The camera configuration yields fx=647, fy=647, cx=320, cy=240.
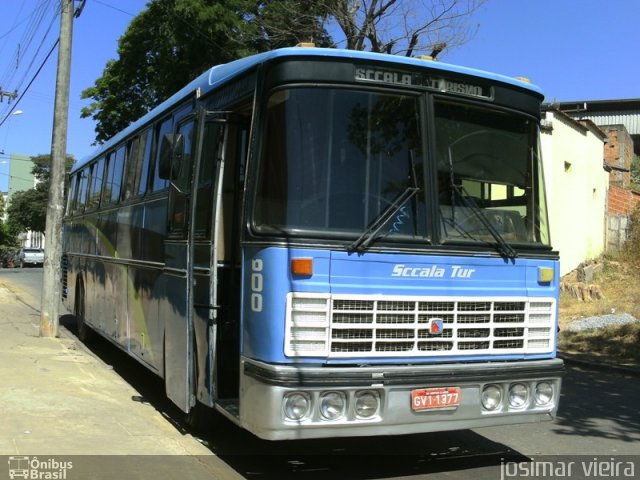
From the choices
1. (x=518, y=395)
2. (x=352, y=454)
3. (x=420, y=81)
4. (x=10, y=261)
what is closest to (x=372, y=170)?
(x=420, y=81)

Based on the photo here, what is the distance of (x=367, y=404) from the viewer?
4359 millimetres

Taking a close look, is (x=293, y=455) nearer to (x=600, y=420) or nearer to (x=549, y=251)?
(x=549, y=251)

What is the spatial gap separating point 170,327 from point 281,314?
222 cm

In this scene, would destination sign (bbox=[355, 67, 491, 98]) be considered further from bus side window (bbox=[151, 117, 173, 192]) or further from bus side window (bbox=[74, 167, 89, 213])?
bus side window (bbox=[74, 167, 89, 213])

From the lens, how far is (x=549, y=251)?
5.25 metres

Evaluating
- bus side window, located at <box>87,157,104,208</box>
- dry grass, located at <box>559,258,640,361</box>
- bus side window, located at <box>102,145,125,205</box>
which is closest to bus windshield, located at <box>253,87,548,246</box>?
bus side window, located at <box>102,145,125,205</box>

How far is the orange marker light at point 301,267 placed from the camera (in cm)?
425

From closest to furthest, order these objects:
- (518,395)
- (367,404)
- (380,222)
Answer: (367,404), (380,222), (518,395)

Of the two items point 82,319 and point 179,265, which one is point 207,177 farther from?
point 82,319

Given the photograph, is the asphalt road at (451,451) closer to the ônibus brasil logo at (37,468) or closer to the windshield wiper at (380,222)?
the ônibus brasil logo at (37,468)

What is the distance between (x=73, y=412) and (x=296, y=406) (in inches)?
118

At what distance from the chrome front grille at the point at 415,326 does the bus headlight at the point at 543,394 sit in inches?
10.3

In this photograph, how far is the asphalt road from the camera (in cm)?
516

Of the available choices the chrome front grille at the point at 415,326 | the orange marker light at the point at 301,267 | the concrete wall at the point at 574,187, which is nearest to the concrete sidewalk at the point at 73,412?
the chrome front grille at the point at 415,326
